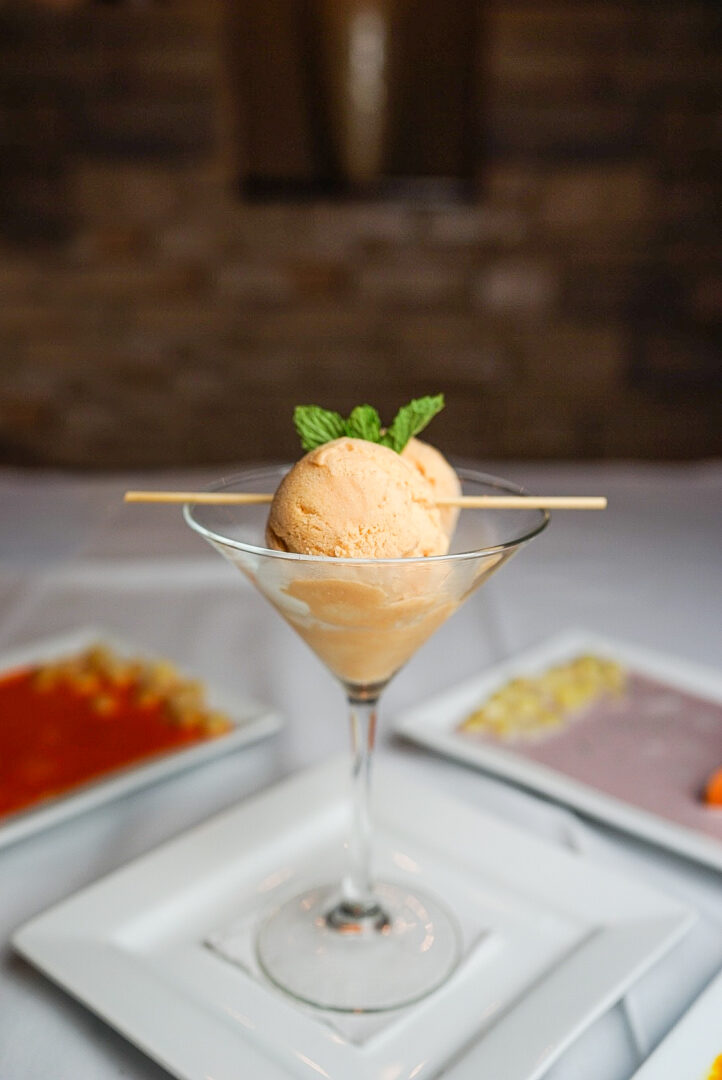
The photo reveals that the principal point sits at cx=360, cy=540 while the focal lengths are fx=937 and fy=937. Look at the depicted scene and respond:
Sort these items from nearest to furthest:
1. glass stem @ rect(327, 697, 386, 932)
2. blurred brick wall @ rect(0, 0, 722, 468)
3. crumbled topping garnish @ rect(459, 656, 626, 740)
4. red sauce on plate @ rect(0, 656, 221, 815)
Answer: glass stem @ rect(327, 697, 386, 932), red sauce on plate @ rect(0, 656, 221, 815), crumbled topping garnish @ rect(459, 656, 626, 740), blurred brick wall @ rect(0, 0, 722, 468)

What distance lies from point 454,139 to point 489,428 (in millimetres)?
1042

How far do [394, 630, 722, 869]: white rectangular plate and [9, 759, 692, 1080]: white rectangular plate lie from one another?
69mm

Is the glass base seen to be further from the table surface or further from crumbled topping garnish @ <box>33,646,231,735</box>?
crumbled topping garnish @ <box>33,646,231,735</box>

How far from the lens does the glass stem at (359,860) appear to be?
2.54 feet

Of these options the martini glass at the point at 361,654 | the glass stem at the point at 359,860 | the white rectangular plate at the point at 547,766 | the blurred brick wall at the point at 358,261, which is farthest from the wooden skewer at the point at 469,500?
the blurred brick wall at the point at 358,261

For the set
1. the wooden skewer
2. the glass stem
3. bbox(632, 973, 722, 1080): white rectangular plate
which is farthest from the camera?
the glass stem

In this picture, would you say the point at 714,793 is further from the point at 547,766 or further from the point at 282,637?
the point at 282,637

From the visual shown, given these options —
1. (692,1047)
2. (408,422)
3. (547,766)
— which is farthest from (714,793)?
(408,422)

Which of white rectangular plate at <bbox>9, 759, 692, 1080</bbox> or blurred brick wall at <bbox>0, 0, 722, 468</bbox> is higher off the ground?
blurred brick wall at <bbox>0, 0, 722, 468</bbox>

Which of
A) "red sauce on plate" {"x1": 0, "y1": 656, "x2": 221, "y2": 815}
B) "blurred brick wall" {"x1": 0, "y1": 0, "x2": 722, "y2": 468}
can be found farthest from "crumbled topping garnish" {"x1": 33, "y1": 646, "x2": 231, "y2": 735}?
"blurred brick wall" {"x1": 0, "y1": 0, "x2": 722, "y2": 468}

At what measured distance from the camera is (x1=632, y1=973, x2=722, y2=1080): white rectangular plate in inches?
21.5

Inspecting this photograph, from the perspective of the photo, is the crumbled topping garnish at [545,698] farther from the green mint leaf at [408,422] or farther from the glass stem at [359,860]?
the green mint leaf at [408,422]

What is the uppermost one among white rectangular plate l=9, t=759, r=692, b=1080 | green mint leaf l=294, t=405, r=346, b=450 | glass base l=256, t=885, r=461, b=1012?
green mint leaf l=294, t=405, r=346, b=450

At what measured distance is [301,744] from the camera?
3.36ft
